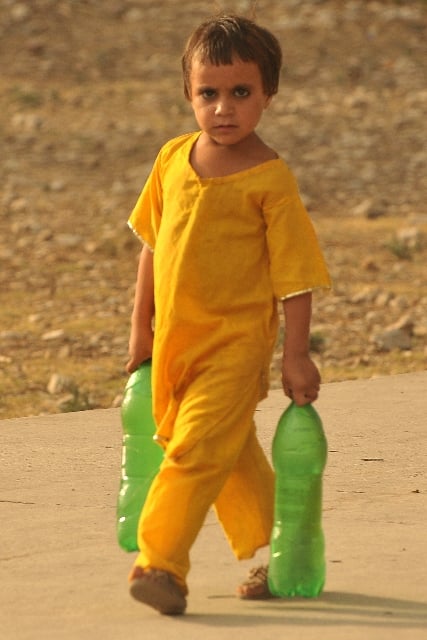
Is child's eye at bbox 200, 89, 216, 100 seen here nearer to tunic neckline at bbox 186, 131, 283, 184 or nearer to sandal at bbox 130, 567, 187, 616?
tunic neckline at bbox 186, 131, 283, 184

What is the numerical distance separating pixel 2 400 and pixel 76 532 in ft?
11.0

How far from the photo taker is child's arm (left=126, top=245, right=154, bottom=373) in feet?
15.2

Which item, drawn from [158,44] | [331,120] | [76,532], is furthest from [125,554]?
[158,44]

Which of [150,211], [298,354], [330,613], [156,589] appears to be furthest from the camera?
[150,211]

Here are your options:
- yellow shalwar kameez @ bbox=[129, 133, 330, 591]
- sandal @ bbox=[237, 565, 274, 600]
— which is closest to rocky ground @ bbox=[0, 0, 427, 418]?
sandal @ bbox=[237, 565, 274, 600]

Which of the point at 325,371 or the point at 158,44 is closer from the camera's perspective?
the point at 325,371

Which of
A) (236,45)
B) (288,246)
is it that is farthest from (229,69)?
(288,246)

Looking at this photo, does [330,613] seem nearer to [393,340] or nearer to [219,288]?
[219,288]

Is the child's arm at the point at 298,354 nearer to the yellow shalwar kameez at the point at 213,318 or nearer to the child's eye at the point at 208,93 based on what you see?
the yellow shalwar kameez at the point at 213,318

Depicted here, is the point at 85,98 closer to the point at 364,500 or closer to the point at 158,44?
the point at 158,44

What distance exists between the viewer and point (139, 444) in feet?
15.4

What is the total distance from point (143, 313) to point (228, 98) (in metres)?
0.58

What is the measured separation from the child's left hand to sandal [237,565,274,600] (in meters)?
0.42

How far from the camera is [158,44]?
74.3 ft
